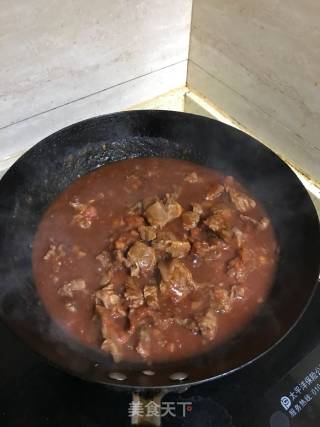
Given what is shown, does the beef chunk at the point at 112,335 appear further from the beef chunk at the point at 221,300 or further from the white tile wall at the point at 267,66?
the white tile wall at the point at 267,66

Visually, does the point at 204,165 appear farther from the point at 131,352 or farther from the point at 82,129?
the point at 131,352

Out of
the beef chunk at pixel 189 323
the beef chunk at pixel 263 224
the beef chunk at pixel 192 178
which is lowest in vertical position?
the beef chunk at pixel 189 323

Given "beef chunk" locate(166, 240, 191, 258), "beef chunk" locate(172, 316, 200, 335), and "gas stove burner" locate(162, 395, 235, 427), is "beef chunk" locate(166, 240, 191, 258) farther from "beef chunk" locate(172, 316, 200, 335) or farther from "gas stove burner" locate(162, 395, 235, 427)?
"gas stove burner" locate(162, 395, 235, 427)

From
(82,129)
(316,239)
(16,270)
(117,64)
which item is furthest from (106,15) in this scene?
(316,239)

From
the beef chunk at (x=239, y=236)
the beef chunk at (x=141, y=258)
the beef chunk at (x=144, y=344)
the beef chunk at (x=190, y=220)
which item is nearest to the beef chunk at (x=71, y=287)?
the beef chunk at (x=141, y=258)

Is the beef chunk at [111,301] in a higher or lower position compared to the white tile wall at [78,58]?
lower

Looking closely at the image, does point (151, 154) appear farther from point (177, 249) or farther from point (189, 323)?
point (189, 323)

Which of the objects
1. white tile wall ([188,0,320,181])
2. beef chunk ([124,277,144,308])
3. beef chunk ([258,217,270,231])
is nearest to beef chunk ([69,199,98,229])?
beef chunk ([124,277,144,308])
